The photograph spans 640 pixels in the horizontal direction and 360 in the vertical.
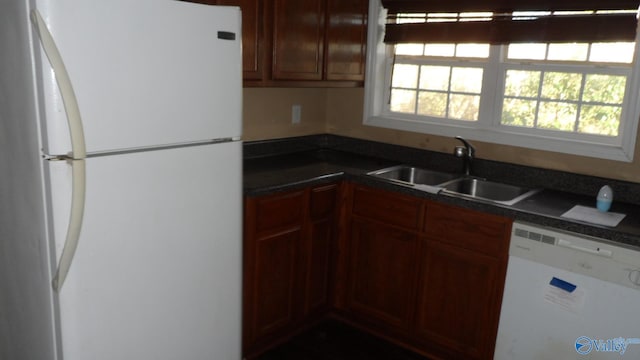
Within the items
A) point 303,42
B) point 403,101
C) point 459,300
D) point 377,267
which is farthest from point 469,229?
point 303,42

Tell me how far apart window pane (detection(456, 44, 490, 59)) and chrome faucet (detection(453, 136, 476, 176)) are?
0.51 meters

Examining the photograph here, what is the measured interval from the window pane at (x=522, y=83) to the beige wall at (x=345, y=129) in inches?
12.2

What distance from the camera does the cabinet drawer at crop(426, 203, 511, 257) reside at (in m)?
2.23

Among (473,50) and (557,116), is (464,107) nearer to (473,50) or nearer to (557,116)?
(473,50)

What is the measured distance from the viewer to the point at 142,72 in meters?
1.59

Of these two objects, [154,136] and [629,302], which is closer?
[154,136]

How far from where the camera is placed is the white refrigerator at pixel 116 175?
144 cm

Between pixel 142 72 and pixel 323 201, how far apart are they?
1.31 meters

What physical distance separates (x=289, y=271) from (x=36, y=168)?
1.39 meters

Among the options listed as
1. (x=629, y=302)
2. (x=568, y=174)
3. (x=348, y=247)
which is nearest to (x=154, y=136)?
(x=348, y=247)

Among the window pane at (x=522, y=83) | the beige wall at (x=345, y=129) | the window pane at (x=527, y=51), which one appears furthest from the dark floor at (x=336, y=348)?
the window pane at (x=527, y=51)

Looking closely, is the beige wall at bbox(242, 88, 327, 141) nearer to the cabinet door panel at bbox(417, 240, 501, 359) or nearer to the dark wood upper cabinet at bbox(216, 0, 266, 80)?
the dark wood upper cabinet at bbox(216, 0, 266, 80)

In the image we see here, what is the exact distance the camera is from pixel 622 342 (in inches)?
77.2

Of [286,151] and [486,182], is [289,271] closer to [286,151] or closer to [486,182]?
[286,151]
